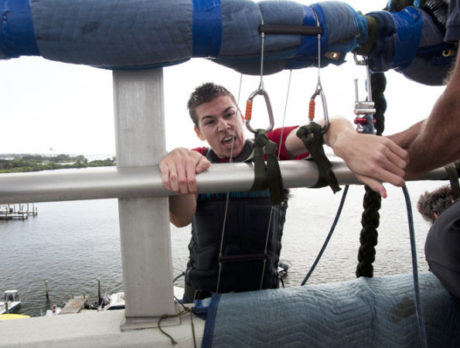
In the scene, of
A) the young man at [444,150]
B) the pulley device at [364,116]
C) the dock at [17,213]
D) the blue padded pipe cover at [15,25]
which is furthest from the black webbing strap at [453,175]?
the dock at [17,213]

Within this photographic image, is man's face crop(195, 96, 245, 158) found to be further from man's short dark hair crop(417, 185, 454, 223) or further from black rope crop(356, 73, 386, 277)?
man's short dark hair crop(417, 185, 454, 223)

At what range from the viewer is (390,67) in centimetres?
123

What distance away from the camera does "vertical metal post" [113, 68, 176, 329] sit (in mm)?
1046

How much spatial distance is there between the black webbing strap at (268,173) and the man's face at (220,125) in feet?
2.67

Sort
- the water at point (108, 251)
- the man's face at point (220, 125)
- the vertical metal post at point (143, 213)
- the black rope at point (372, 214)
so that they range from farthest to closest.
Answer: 1. the water at point (108, 251)
2. the man's face at point (220, 125)
3. the black rope at point (372, 214)
4. the vertical metal post at point (143, 213)

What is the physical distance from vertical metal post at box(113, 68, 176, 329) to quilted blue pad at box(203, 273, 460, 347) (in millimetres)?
185

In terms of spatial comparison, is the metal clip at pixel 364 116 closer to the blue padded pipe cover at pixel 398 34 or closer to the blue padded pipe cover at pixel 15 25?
the blue padded pipe cover at pixel 398 34

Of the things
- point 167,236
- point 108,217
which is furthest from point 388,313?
point 108,217

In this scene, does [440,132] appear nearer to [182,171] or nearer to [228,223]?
[182,171]

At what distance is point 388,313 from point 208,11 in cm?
96

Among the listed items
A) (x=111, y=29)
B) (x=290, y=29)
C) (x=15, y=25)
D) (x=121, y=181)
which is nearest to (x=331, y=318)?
(x=121, y=181)

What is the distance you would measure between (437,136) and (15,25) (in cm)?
103

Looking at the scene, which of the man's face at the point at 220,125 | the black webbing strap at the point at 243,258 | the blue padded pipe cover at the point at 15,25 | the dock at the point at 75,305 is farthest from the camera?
the dock at the point at 75,305

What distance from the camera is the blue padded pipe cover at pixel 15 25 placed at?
2.69 feet
